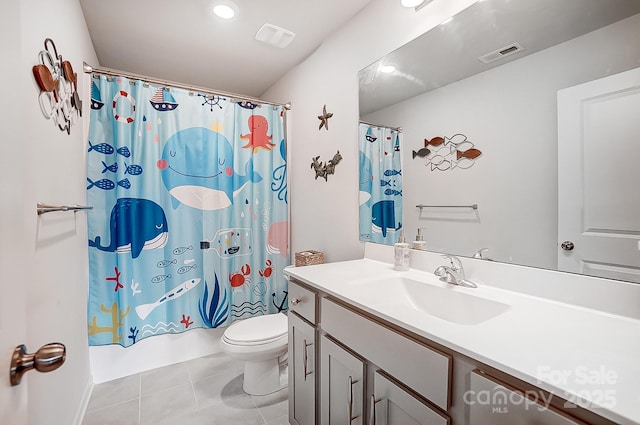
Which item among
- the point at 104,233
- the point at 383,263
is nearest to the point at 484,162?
the point at 383,263

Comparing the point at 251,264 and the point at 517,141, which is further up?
the point at 517,141

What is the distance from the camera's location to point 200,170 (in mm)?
2256

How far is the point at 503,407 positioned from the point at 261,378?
5.22 feet

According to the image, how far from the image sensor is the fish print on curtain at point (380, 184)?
1.65 meters

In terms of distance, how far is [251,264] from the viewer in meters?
2.46

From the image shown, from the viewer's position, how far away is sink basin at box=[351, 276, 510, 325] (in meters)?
1.07

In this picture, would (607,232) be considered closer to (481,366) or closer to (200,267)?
(481,366)

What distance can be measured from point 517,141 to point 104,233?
2.41 m

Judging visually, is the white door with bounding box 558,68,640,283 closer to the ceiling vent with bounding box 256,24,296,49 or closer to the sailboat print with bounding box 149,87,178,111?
the ceiling vent with bounding box 256,24,296,49

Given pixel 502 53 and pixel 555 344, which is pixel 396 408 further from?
pixel 502 53

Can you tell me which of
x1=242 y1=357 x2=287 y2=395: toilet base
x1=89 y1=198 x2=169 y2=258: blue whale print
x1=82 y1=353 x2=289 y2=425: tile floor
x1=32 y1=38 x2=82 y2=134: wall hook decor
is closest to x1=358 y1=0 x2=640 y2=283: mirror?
x1=242 y1=357 x2=287 y2=395: toilet base

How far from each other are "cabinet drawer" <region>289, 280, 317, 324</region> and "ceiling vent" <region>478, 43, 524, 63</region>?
127 cm

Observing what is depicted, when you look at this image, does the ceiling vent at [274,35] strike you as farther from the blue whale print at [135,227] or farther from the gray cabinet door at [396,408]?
the gray cabinet door at [396,408]

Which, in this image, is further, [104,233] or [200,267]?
[200,267]
